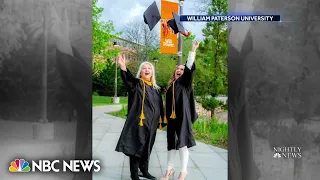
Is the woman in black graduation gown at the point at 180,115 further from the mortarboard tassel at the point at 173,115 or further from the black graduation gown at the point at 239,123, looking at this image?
the black graduation gown at the point at 239,123

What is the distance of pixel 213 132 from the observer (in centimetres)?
518

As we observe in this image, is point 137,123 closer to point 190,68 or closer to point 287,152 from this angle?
point 190,68

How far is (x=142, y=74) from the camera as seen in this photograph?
170 inches

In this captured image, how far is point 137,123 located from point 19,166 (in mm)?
1392

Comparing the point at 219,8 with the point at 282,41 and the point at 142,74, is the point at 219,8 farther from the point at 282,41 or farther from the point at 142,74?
the point at 142,74

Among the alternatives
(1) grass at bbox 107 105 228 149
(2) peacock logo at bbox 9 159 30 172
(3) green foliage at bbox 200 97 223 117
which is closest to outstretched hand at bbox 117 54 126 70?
(1) grass at bbox 107 105 228 149

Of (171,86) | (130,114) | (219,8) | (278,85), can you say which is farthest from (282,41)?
(130,114)

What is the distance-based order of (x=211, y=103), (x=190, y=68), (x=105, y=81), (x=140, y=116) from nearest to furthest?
(x=190, y=68)
(x=140, y=116)
(x=105, y=81)
(x=211, y=103)

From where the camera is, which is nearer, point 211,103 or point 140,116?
point 140,116

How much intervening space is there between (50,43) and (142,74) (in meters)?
1.06

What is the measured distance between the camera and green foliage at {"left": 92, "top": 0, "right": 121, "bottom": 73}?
4570 millimetres

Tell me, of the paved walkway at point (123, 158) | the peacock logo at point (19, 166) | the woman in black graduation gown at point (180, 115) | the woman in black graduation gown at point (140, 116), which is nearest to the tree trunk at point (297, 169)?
the paved walkway at point (123, 158)

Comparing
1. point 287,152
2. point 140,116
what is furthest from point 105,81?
point 287,152

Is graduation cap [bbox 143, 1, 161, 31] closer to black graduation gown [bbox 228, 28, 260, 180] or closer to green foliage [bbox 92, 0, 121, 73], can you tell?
green foliage [bbox 92, 0, 121, 73]
